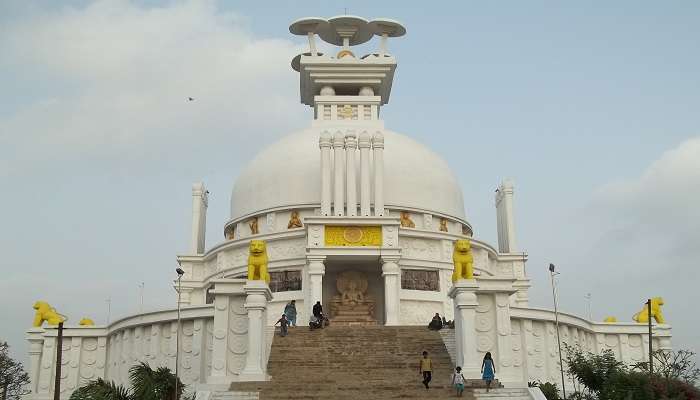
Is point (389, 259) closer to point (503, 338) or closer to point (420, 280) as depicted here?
point (420, 280)

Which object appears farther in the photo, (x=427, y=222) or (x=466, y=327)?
(x=427, y=222)

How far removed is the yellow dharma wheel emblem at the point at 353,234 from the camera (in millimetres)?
37844

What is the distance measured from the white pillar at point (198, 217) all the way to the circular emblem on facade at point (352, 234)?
10450 mm

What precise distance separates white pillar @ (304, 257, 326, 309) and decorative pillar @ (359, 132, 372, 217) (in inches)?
131

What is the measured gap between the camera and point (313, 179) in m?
43.0

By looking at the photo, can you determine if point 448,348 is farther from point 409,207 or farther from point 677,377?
point 409,207

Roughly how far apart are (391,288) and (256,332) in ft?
39.1

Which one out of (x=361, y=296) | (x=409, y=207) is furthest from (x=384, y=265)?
(x=409, y=207)

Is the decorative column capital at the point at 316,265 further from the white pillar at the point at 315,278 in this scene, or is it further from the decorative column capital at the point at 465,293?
the decorative column capital at the point at 465,293

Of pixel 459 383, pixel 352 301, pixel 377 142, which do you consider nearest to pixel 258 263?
pixel 459 383

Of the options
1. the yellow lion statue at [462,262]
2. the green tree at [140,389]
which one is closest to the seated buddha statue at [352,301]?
the yellow lion statue at [462,262]

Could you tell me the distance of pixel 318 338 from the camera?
28.8 metres

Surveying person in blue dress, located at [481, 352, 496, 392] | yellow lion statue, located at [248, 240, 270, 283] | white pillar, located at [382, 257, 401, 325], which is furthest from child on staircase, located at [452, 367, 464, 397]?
white pillar, located at [382, 257, 401, 325]

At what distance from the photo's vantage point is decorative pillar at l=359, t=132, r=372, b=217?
3925cm
